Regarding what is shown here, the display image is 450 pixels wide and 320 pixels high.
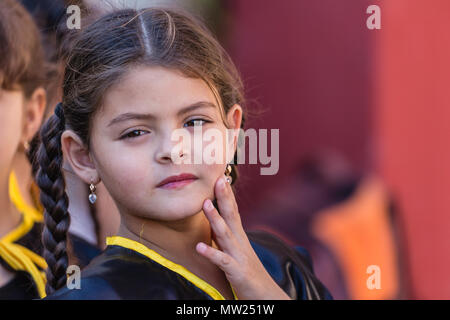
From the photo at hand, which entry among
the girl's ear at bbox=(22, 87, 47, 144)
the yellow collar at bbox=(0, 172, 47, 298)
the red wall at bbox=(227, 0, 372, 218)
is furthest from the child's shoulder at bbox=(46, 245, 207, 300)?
the red wall at bbox=(227, 0, 372, 218)

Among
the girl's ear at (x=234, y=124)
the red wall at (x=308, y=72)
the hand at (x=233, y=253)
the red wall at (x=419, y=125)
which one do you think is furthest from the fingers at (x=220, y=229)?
the red wall at (x=419, y=125)

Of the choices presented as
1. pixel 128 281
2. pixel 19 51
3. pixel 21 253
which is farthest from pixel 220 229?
pixel 19 51

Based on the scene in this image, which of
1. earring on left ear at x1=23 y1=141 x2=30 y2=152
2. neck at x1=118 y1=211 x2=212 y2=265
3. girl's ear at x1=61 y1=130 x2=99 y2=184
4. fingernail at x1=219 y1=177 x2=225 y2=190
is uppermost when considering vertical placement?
earring on left ear at x1=23 y1=141 x2=30 y2=152

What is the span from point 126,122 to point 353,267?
5.22 ft

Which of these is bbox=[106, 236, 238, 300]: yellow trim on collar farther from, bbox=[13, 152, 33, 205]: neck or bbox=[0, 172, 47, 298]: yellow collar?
bbox=[13, 152, 33, 205]: neck

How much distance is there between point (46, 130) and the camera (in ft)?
3.43

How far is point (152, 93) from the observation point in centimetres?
89

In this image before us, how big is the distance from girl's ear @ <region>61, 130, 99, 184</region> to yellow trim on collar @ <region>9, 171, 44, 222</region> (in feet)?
1.02

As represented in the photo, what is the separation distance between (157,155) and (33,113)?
439 millimetres

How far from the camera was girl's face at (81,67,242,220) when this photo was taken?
0.89 meters

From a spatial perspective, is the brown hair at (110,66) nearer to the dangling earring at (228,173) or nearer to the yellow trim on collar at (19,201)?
the dangling earring at (228,173)

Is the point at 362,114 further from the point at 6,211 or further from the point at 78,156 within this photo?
the point at 78,156

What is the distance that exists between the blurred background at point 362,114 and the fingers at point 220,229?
157cm

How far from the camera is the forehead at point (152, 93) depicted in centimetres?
89
